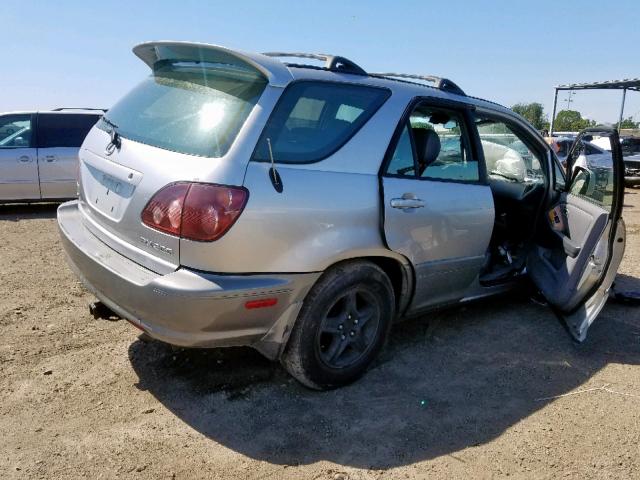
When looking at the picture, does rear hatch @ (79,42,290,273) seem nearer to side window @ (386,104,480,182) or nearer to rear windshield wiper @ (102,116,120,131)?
rear windshield wiper @ (102,116,120,131)

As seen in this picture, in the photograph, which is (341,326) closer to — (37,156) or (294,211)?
(294,211)

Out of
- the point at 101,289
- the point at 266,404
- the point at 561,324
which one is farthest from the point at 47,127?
the point at 561,324

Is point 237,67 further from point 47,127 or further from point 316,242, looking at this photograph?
point 47,127

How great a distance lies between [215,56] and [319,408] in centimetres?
202

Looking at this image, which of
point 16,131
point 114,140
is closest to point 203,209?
point 114,140

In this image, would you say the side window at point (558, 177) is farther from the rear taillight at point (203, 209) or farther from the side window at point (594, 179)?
the rear taillight at point (203, 209)

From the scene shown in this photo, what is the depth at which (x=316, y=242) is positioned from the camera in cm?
286

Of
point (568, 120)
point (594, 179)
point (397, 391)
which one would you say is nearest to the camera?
point (397, 391)

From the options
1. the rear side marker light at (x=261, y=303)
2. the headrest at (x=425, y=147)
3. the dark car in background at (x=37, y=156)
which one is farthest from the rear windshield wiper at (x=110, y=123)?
the dark car in background at (x=37, y=156)

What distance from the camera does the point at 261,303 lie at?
2.72 metres

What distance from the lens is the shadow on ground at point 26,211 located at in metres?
8.39

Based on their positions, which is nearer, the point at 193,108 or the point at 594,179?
the point at 193,108

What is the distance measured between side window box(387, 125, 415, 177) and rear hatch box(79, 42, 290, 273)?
0.85 m

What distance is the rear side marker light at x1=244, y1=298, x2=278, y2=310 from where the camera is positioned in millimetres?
2682
